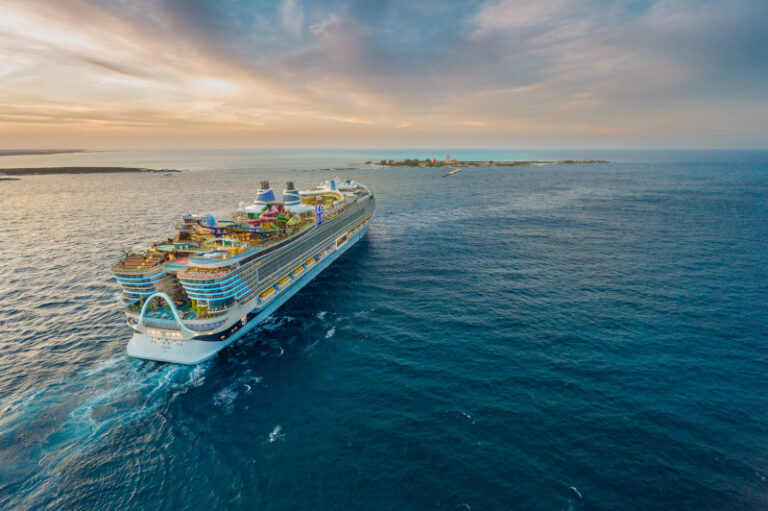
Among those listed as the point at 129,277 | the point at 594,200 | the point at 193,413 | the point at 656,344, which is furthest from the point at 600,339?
the point at 594,200

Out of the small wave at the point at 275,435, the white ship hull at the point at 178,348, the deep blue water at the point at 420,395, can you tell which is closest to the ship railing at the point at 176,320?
the white ship hull at the point at 178,348

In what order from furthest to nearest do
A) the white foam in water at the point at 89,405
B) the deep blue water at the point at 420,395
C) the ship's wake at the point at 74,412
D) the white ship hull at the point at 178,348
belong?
the white ship hull at the point at 178,348 → the white foam in water at the point at 89,405 → the ship's wake at the point at 74,412 → the deep blue water at the point at 420,395

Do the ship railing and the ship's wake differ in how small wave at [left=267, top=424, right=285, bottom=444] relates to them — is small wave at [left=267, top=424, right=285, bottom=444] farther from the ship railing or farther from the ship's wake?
the ship railing

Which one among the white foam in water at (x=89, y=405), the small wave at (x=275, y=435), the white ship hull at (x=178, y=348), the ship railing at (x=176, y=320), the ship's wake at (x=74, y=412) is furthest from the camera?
the white ship hull at (x=178, y=348)

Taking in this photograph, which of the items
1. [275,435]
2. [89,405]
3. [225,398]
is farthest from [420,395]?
[89,405]

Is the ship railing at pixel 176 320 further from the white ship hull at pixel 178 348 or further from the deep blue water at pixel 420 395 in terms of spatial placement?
the deep blue water at pixel 420 395

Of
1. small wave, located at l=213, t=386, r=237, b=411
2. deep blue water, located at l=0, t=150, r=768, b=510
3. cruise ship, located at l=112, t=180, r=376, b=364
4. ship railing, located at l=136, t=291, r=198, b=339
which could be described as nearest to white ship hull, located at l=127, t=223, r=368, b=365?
cruise ship, located at l=112, t=180, r=376, b=364
